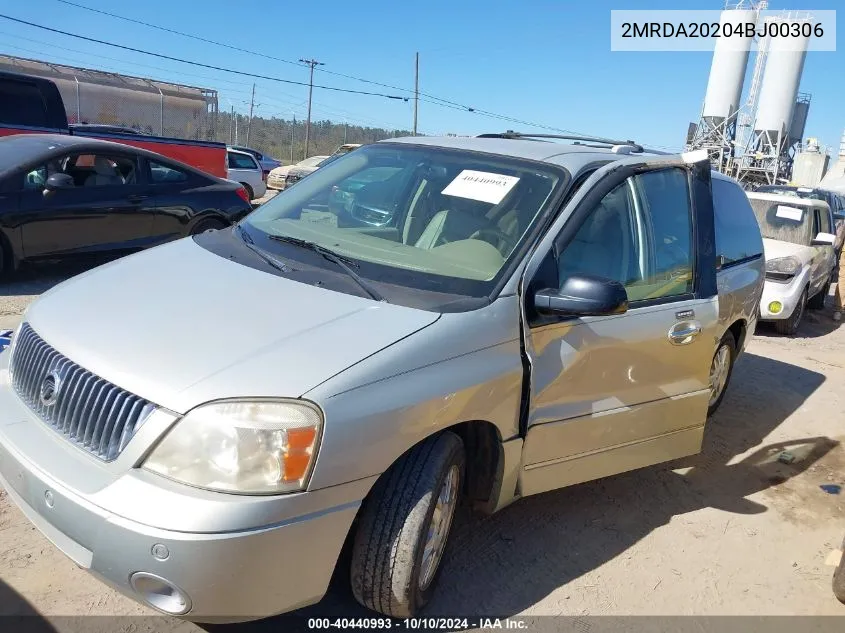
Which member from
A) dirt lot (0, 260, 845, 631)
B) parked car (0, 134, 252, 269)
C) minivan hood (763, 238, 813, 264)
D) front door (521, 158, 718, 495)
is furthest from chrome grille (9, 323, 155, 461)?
minivan hood (763, 238, 813, 264)

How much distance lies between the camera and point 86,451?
2.26 meters

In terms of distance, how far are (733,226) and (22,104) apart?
926 cm

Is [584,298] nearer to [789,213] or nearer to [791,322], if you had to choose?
[791,322]

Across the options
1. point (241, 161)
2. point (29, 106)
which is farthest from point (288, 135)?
point (29, 106)

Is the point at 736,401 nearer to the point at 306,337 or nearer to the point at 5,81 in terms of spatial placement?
the point at 306,337

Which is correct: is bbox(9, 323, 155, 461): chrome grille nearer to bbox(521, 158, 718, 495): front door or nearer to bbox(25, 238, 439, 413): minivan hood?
bbox(25, 238, 439, 413): minivan hood

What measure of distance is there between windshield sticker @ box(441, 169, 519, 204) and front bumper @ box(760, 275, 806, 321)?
625 centimetres

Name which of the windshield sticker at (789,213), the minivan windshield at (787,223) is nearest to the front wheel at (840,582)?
the minivan windshield at (787,223)

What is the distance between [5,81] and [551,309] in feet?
31.9

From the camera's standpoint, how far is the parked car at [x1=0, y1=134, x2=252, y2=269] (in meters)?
6.89

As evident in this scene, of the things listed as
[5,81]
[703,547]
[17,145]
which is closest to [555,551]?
[703,547]

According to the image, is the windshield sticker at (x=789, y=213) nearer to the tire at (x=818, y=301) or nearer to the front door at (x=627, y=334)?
the tire at (x=818, y=301)

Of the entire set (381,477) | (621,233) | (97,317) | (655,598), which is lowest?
(655,598)

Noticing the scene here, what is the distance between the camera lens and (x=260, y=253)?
10.4 ft
